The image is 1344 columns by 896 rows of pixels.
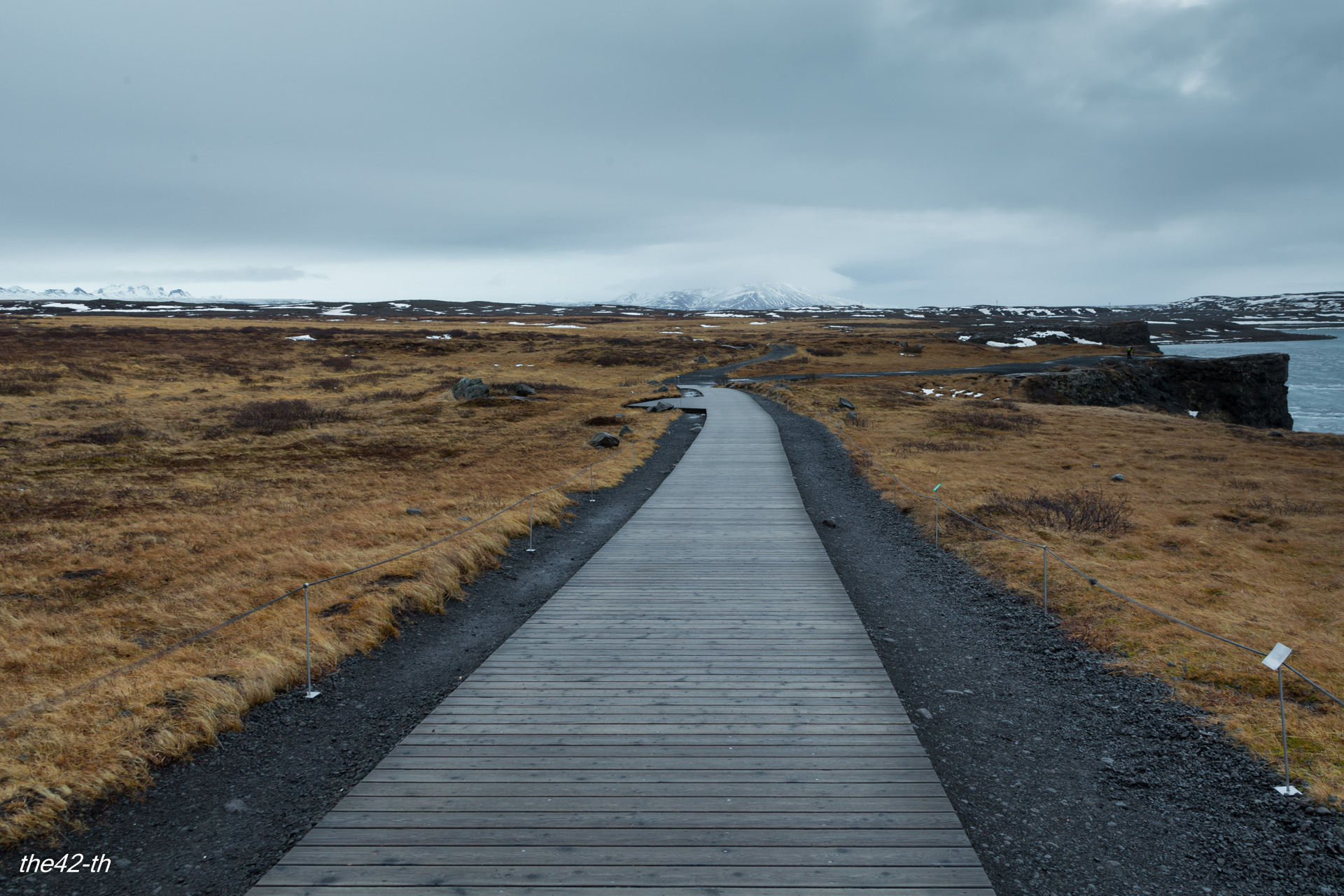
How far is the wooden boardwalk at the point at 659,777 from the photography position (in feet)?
16.0

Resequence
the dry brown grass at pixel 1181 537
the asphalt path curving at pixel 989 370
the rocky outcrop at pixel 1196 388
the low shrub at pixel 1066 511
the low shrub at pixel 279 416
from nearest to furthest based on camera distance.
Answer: the dry brown grass at pixel 1181 537, the low shrub at pixel 1066 511, the low shrub at pixel 279 416, the rocky outcrop at pixel 1196 388, the asphalt path curving at pixel 989 370

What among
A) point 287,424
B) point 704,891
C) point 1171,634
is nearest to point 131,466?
point 287,424

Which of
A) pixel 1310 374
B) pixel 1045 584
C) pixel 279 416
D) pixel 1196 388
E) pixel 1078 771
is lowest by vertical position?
pixel 1078 771

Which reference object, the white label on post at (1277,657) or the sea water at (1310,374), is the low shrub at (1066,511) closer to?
the white label on post at (1277,657)

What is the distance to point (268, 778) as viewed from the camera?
22.1 ft

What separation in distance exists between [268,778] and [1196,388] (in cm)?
7909

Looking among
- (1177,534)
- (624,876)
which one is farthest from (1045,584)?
(624,876)

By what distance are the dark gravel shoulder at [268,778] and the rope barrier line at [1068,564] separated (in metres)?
8.72

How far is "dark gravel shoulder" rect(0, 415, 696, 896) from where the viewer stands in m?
5.40

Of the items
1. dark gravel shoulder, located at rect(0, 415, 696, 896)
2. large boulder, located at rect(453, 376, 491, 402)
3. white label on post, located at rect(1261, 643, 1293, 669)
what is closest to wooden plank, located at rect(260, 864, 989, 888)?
dark gravel shoulder, located at rect(0, 415, 696, 896)

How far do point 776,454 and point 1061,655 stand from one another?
50.5 ft

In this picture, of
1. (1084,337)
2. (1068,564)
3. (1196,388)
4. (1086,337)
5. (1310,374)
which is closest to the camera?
(1068,564)

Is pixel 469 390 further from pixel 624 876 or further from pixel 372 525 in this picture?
pixel 624 876

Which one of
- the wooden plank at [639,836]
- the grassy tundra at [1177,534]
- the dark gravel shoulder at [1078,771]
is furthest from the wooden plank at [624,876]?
the grassy tundra at [1177,534]
